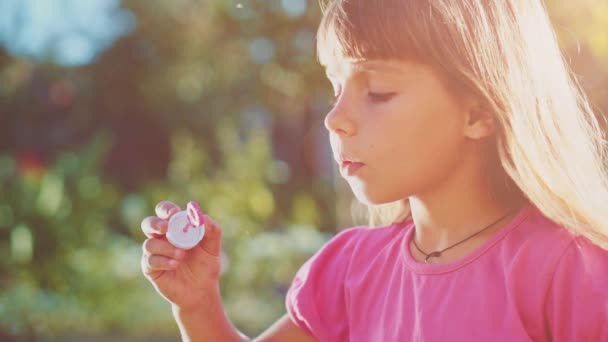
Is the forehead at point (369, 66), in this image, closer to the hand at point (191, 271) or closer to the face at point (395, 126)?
the face at point (395, 126)

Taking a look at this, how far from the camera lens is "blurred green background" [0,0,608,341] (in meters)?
5.35

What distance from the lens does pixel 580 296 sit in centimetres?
141

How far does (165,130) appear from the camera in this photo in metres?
6.61

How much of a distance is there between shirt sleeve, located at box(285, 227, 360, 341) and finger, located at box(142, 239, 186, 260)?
0.31m

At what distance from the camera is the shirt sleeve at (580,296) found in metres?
1.40

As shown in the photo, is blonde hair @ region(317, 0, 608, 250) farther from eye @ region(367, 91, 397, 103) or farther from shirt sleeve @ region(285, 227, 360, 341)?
shirt sleeve @ region(285, 227, 360, 341)

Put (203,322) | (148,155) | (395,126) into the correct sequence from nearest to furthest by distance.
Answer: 1. (395,126)
2. (203,322)
3. (148,155)

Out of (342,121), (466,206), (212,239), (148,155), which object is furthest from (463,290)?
(148,155)

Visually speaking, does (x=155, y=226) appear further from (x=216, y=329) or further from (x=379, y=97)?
(x=379, y=97)

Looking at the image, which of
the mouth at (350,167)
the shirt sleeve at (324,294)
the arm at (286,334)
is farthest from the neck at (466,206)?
the arm at (286,334)

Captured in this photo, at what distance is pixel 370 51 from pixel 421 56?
3.6 inches

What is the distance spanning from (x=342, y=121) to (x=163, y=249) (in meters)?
0.44

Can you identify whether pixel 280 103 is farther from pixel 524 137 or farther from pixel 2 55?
pixel 524 137

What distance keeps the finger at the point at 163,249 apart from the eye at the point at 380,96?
19.1 inches
